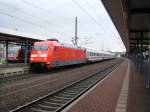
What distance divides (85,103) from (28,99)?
2.54 m

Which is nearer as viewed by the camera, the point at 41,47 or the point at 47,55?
the point at 47,55

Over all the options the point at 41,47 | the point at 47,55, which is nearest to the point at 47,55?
the point at 47,55

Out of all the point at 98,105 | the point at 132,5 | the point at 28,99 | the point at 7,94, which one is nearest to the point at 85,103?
the point at 98,105

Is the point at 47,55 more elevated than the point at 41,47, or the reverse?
the point at 41,47

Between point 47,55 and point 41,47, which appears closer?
Answer: point 47,55

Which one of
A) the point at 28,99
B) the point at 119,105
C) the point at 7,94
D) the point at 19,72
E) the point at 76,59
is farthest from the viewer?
the point at 76,59

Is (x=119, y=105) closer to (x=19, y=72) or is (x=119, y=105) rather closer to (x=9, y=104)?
(x=9, y=104)

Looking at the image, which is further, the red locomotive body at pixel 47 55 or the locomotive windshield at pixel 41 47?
the locomotive windshield at pixel 41 47

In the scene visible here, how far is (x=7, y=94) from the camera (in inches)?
510

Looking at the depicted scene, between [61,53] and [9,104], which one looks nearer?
[9,104]

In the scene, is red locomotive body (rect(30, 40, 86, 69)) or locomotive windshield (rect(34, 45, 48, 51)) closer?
red locomotive body (rect(30, 40, 86, 69))

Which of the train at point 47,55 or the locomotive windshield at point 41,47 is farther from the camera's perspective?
the locomotive windshield at point 41,47

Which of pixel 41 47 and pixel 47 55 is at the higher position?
pixel 41 47

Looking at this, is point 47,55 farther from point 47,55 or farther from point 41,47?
point 41,47
